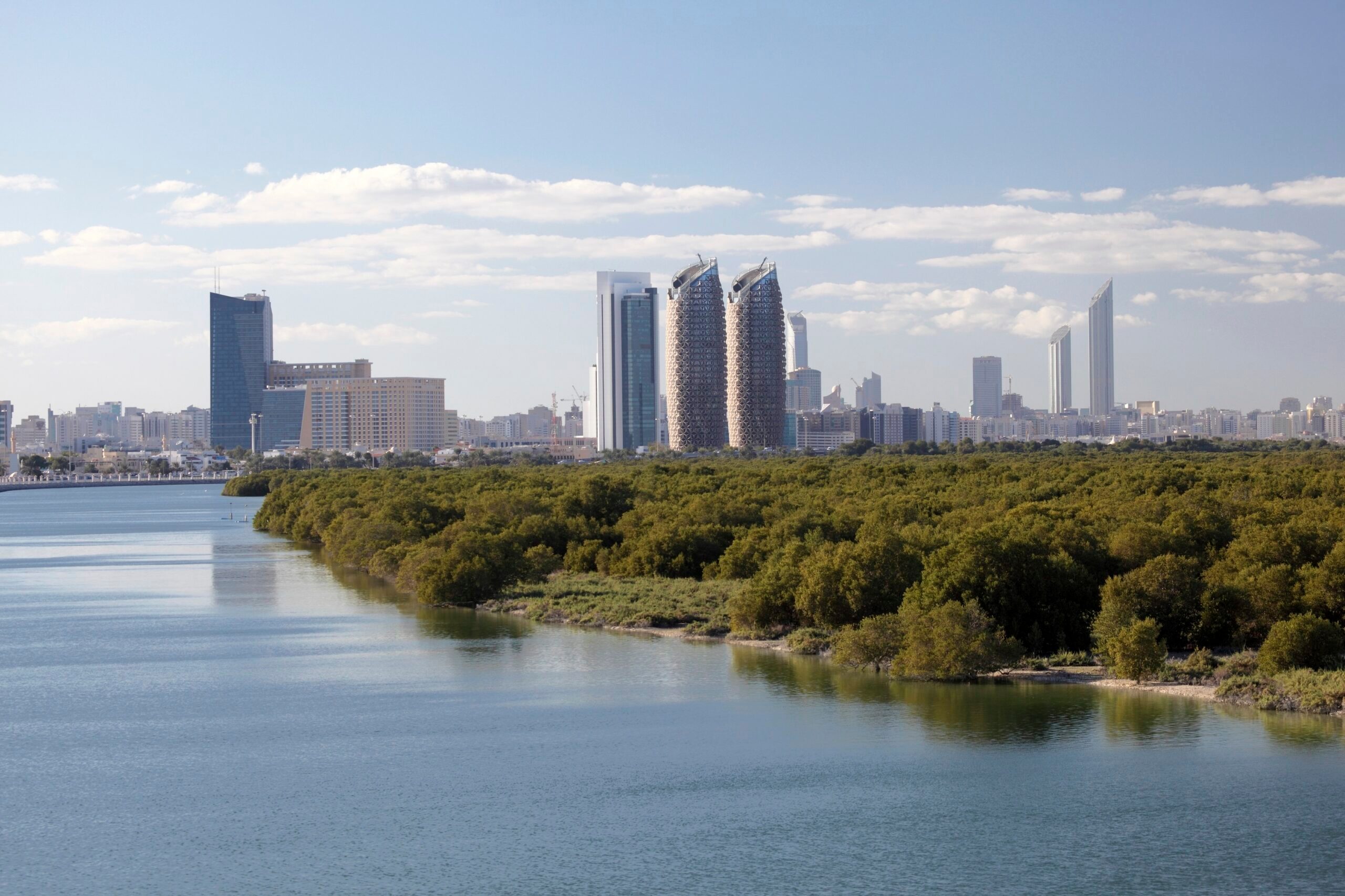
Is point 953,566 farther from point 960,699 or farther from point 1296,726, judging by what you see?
point 1296,726

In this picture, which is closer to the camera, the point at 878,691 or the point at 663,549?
the point at 878,691

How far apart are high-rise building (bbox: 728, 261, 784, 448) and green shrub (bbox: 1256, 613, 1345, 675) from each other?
143661 millimetres

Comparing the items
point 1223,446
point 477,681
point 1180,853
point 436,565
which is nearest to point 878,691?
point 477,681

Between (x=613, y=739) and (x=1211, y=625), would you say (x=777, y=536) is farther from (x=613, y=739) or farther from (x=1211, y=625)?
(x=613, y=739)

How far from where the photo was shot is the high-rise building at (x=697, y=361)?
174 metres

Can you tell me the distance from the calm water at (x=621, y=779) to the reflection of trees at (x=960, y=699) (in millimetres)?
100

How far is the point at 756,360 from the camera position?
177 m

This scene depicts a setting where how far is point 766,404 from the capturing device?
178m

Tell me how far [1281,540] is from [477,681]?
802 inches

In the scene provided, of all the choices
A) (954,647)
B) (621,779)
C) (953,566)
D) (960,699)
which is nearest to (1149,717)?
(960,699)

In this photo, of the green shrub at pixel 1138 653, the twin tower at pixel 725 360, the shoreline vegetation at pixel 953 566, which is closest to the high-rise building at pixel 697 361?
the twin tower at pixel 725 360

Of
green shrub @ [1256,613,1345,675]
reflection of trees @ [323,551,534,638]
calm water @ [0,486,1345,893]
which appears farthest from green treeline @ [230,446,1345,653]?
calm water @ [0,486,1345,893]

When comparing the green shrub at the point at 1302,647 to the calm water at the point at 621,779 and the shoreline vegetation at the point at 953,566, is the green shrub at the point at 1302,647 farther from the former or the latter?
the calm water at the point at 621,779

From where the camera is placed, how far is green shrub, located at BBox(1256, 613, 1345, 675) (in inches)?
1198
